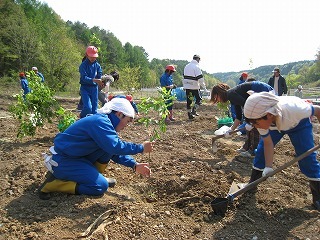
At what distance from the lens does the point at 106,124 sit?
2.89m

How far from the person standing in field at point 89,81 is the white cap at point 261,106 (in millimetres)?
3497

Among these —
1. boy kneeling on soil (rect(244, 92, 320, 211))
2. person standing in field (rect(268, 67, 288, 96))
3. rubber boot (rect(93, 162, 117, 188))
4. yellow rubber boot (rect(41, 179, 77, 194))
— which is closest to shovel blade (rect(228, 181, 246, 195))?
boy kneeling on soil (rect(244, 92, 320, 211))

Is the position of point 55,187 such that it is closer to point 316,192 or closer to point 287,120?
point 287,120

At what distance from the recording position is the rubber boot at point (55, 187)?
3105 millimetres

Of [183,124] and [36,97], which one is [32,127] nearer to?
[36,97]

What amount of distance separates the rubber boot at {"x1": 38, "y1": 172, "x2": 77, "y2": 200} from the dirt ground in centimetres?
7

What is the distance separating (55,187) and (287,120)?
7.95 feet

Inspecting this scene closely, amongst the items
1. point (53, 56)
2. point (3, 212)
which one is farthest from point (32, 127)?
point (53, 56)

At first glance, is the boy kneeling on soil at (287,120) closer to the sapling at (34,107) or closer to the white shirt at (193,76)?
the sapling at (34,107)

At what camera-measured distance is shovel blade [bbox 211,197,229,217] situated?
2912mm

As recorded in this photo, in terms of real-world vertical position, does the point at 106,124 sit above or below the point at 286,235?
above

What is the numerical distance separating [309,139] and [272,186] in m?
0.94

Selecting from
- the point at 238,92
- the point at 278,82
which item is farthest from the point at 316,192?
the point at 278,82

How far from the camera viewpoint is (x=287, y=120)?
9.39 ft
